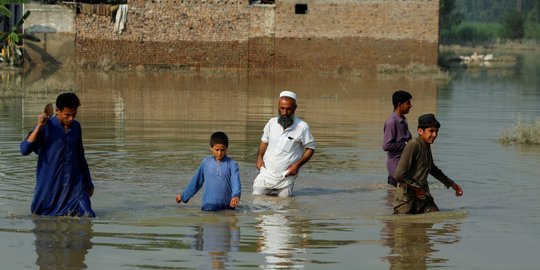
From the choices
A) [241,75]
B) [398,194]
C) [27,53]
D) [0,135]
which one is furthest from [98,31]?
[398,194]

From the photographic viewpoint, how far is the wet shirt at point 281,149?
12430 millimetres

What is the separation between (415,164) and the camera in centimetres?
1088

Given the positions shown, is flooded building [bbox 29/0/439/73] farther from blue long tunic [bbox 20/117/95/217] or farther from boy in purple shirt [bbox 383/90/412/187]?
blue long tunic [bbox 20/117/95/217]

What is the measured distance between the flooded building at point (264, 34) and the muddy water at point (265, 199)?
565 inches

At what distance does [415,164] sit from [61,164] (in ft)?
10.6

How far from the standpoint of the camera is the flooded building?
42562 millimetres

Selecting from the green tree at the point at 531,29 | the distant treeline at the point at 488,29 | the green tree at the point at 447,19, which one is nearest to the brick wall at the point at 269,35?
the distant treeline at the point at 488,29

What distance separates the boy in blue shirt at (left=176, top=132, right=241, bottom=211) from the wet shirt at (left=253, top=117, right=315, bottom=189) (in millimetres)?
1357

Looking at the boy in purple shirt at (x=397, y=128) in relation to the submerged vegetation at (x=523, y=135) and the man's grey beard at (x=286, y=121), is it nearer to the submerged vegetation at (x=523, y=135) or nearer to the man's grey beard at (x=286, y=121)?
the man's grey beard at (x=286, y=121)

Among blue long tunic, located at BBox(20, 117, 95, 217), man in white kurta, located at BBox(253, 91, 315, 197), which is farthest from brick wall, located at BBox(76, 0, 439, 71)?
blue long tunic, located at BBox(20, 117, 95, 217)

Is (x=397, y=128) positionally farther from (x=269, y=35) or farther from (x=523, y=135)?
(x=269, y=35)

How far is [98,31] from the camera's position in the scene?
43.3 meters

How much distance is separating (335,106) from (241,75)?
566 inches

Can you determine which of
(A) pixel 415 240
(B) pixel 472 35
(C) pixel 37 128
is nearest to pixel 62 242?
(C) pixel 37 128
